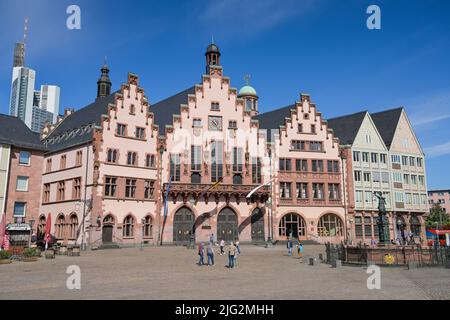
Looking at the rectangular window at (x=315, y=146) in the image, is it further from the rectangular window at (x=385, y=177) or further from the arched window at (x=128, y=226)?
the arched window at (x=128, y=226)

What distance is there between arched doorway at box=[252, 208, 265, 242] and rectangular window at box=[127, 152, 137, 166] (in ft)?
56.5

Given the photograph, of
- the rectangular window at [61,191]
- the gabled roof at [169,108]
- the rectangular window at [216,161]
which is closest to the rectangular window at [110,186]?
the rectangular window at [61,191]

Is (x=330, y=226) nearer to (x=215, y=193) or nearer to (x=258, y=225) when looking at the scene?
(x=258, y=225)

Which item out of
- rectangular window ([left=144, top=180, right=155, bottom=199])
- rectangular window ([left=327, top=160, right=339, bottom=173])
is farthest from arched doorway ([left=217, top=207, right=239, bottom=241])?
rectangular window ([left=327, top=160, right=339, bottom=173])

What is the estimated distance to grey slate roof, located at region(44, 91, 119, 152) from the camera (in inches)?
2068

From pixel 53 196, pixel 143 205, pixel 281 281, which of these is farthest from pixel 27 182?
pixel 281 281

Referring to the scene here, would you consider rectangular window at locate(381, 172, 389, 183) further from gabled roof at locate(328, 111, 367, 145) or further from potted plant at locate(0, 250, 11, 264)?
potted plant at locate(0, 250, 11, 264)

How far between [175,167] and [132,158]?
5.67 metres

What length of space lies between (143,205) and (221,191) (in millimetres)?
9994

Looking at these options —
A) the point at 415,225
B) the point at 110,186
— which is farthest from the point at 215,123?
the point at 415,225

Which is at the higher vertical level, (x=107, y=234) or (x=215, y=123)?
(x=215, y=123)

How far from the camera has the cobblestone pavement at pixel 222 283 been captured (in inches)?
598

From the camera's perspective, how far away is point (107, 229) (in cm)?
4766
